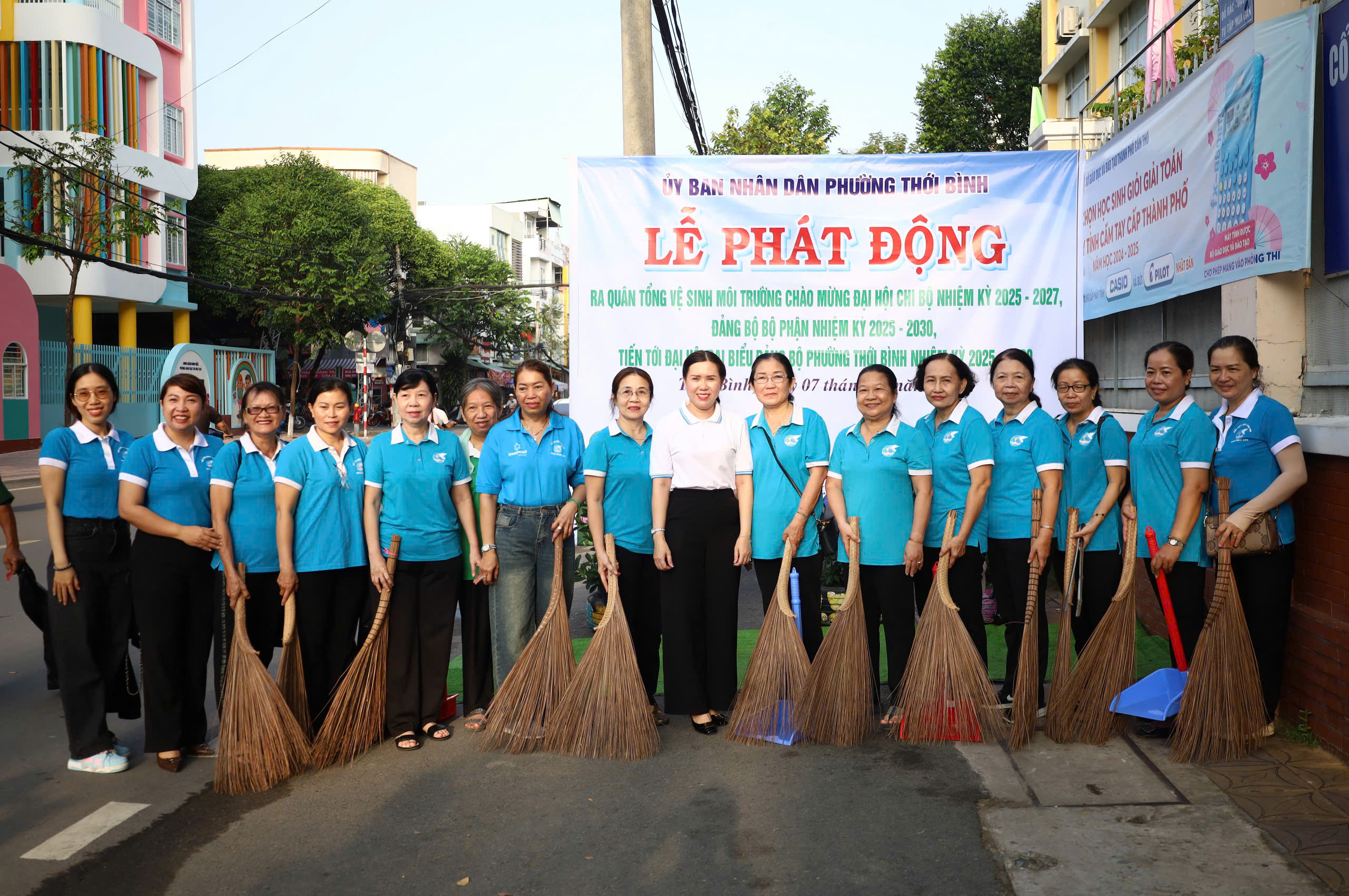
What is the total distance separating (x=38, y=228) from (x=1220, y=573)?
21647 mm

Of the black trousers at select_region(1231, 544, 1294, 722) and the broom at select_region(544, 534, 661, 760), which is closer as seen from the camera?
the black trousers at select_region(1231, 544, 1294, 722)

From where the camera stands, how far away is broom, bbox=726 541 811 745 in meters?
4.03

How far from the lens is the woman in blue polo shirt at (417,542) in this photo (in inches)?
159

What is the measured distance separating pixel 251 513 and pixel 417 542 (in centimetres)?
60

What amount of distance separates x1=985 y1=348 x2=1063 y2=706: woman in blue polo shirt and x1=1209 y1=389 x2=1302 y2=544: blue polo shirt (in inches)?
22.3

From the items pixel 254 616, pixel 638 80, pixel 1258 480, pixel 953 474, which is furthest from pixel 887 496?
pixel 638 80

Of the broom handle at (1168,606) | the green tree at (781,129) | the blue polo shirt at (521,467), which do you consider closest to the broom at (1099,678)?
the broom handle at (1168,606)

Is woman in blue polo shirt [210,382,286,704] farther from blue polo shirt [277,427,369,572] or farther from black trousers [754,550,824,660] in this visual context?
black trousers [754,550,824,660]

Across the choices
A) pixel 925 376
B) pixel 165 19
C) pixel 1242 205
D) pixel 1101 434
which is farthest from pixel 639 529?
pixel 165 19

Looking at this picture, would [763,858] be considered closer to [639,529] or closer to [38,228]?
[639,529]

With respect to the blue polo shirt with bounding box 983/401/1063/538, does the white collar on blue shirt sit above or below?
above

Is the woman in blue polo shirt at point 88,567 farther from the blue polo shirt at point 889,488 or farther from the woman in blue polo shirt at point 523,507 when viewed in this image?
the blue polo shirt at point 889,488

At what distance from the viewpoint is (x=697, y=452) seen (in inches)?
162

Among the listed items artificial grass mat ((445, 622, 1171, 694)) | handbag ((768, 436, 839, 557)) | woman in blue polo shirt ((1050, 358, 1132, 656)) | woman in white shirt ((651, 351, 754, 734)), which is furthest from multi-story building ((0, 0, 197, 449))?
woman in blue polo shirt ((1050, 358, 1132, 656))
